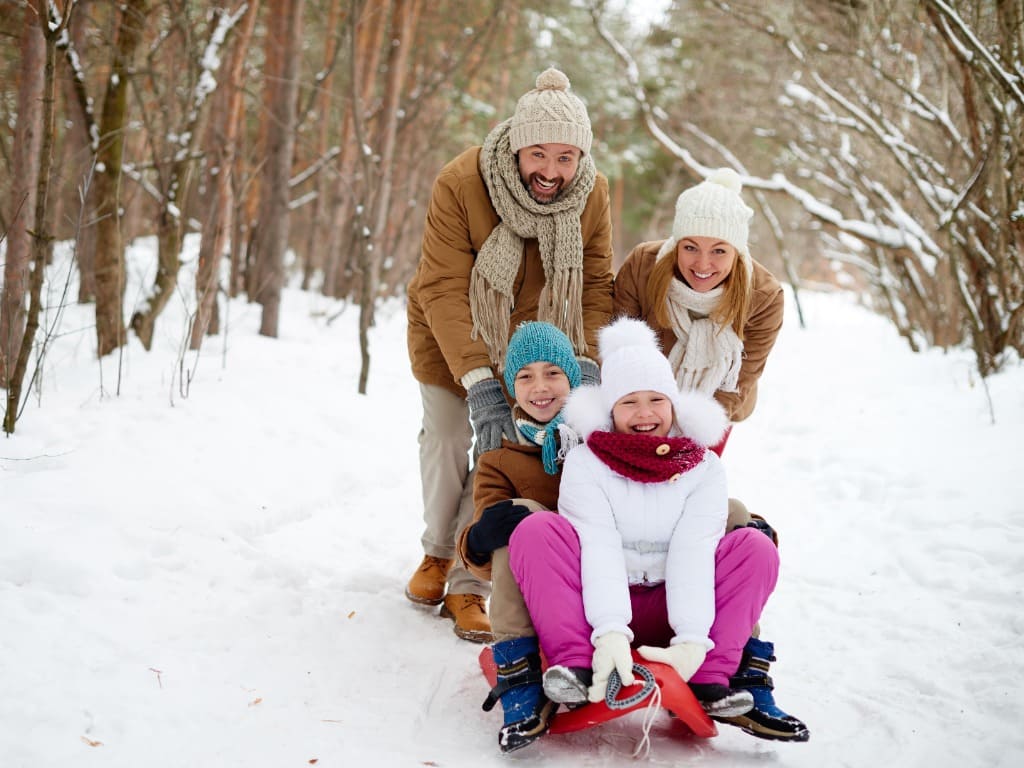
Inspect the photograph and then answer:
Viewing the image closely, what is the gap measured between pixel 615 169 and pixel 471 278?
17204 millimetres

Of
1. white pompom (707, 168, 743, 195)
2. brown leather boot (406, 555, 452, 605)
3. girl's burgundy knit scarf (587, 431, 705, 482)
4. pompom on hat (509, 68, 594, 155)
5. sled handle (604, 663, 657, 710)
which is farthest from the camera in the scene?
brown leather boot (406, 555, 452, 605)

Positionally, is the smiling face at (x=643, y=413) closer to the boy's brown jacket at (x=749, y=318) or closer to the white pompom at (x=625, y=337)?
the white pompom at (x=625, y=337)

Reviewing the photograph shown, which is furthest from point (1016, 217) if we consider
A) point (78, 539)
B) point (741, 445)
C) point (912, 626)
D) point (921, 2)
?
point (78, 539)

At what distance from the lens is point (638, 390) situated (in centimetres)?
259

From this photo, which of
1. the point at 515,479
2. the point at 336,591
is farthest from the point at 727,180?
the point at 336,591

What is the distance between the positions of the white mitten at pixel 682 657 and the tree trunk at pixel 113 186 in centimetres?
412

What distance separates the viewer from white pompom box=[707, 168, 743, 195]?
3.04 m

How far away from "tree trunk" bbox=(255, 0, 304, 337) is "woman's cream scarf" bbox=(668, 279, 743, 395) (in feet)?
18.7

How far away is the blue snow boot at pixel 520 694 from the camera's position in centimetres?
217

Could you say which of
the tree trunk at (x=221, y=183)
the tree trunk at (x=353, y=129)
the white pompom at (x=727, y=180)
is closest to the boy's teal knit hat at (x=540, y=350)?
the white pompom at (x=727, y=180)

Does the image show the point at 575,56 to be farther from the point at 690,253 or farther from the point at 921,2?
the point at 690,253

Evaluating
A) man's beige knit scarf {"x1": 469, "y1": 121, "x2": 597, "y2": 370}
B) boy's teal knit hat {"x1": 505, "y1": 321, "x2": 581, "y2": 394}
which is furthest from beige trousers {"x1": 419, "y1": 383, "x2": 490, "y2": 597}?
boy's teal knit hat {"x1": 505, "y1": 321, "x2": 581, "y2": 394}

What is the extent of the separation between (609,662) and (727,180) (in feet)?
5.86

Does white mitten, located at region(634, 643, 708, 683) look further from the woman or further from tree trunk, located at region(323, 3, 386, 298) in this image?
tree trunk, located at region(323, 3, 386, 298)
